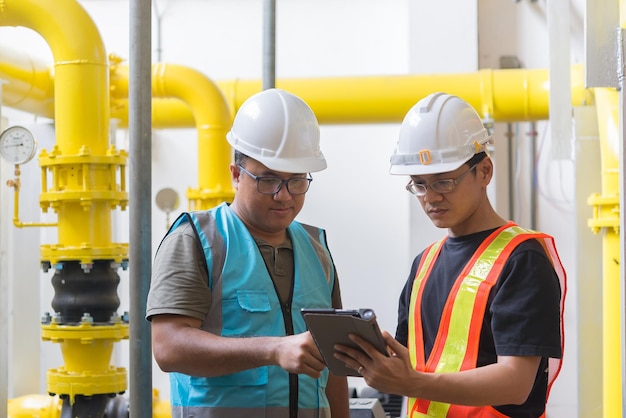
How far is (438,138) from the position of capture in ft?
7.46

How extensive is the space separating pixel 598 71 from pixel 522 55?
5676 mm

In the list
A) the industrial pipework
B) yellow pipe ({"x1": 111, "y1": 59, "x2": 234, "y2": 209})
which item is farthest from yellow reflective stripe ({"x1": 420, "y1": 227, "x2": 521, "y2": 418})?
yellow pipe ({"x1": 111, "y1": 59, "x2": 234, "y2": 209})

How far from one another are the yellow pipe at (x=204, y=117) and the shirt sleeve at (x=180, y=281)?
12.1 ft

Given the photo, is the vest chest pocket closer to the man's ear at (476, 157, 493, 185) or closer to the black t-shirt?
the black t-shirt

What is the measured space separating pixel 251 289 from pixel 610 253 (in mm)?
3203

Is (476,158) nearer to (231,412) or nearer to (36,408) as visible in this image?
(231,412)

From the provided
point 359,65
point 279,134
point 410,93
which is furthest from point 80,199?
point 359,65

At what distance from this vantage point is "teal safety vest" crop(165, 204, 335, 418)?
211cm

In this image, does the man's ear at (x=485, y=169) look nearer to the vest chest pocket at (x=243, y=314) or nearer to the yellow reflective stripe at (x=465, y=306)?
the yellow reflective stripe at (x=465, y=306)

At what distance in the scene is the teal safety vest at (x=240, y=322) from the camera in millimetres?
2107

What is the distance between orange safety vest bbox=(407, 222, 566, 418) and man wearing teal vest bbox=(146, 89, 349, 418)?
30 centimetres

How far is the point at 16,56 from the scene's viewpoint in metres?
5.79

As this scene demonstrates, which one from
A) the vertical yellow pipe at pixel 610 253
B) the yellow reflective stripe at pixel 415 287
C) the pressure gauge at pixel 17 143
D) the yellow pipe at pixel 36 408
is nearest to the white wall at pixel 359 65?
the yellow pipe at pixel 36 408

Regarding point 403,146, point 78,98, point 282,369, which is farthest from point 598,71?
point 78,98
